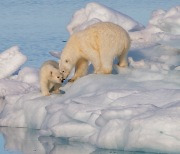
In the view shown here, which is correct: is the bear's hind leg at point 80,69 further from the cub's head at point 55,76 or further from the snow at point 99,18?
the snow at point 99,18

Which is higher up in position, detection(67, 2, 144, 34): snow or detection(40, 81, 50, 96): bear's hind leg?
detection(40, 81, 50, 96): bear's hind leg

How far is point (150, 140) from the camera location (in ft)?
23.1

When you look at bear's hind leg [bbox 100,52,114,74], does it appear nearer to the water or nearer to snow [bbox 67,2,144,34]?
snow [bbox 67,2,144,34]

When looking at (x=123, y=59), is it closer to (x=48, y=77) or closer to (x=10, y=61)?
(x=48, y=77)

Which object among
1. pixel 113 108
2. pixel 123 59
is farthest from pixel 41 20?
pixel 113 108

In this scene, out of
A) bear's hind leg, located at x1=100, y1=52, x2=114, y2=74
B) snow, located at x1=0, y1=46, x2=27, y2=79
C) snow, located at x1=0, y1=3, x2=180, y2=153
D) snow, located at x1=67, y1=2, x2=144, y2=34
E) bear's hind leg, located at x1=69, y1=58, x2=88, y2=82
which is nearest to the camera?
snow, located at x1=0, y1=3, x2=180, y2=153

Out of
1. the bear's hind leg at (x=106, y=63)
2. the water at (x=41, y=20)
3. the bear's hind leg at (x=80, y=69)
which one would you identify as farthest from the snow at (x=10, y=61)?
the bear's hind leg at (x=106, y=63)

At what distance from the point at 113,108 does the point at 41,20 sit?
41.7ft

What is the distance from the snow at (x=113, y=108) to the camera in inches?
280

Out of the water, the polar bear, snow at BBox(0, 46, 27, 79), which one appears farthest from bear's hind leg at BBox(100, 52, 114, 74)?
the water

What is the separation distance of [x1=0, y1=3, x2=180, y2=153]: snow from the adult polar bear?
0.21 m

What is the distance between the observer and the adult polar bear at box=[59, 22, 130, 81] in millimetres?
9234

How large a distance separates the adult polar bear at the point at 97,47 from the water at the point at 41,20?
11.6ft

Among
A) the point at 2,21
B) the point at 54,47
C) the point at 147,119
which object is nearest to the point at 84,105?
the point at 147,119
